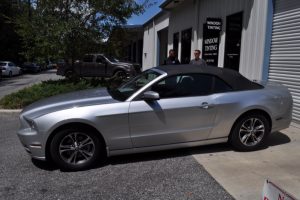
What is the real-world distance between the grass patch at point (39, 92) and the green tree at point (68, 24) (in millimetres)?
1045

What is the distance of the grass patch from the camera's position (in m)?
9.94

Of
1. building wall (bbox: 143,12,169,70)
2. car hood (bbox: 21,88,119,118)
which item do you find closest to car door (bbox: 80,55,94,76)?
building wall (bbox: 143,12,169,70)

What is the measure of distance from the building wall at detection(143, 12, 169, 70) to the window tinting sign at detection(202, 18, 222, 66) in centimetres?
888

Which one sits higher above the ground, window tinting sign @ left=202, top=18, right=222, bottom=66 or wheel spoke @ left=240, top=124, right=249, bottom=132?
window tinting sign @ left=202, top=18, right=222, bottom=66

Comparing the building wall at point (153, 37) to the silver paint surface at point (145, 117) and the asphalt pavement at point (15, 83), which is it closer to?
the asphalt pavement at point (15, 83)

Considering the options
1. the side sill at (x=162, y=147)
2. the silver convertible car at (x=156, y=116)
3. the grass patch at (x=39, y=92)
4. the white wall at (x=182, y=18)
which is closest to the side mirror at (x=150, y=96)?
the silver convertible car at (x=156, y=116)

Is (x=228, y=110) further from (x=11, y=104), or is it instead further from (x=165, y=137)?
(x=11, y=104)

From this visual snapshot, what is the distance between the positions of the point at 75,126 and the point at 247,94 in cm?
284

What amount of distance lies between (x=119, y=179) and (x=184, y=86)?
1841mm

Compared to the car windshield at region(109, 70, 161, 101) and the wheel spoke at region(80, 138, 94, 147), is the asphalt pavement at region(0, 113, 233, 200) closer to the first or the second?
the wheel spoke at region(80, 138, 94, 147)

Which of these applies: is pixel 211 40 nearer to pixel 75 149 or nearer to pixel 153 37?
pixel 75 149

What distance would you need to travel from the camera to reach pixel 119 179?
4797mm

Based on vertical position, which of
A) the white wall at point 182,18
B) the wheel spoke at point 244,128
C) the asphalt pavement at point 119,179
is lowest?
the asphalt pavement at point 119,179

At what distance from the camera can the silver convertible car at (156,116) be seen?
503 centimetres
